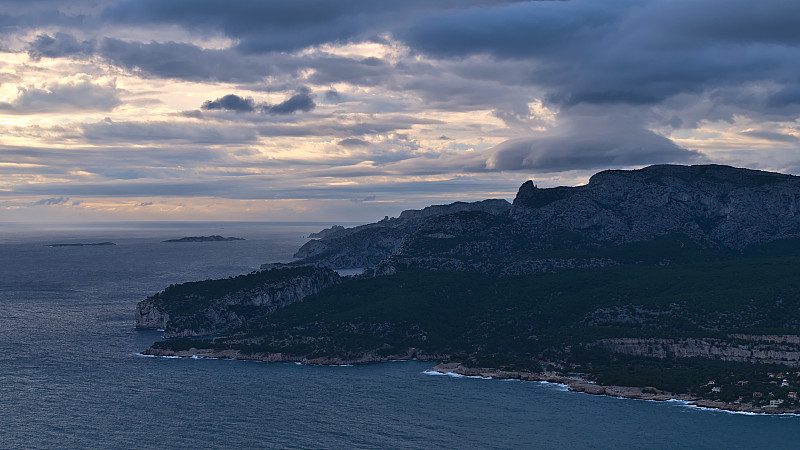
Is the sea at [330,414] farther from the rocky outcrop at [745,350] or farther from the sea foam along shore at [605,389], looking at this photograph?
the rocky outcrop at [745,350]

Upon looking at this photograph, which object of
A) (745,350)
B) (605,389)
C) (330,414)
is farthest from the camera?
(745,350)

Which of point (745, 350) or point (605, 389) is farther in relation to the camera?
point (745, 350)

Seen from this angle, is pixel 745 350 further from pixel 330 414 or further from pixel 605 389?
pixel 330 414

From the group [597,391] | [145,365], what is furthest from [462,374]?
[145,365]

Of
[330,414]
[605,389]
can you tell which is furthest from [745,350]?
[330,414]

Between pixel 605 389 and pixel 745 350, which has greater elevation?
pixel 745 350

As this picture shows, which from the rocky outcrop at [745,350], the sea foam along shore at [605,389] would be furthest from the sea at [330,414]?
the rocky outcrop at [745,350]

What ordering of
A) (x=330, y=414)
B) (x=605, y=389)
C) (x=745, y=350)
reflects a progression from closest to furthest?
(x=330, y=414)
(x=605, y=389)
(x=745, y=350)

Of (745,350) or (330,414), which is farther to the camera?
(745,350)

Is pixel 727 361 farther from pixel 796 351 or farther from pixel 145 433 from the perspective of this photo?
pixel 145 433

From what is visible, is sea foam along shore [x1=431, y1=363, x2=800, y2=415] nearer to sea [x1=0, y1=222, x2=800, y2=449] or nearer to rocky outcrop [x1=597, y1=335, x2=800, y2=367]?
sea [x1=0, y1=222, x2=800, y2=449]

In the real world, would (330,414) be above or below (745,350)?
below
